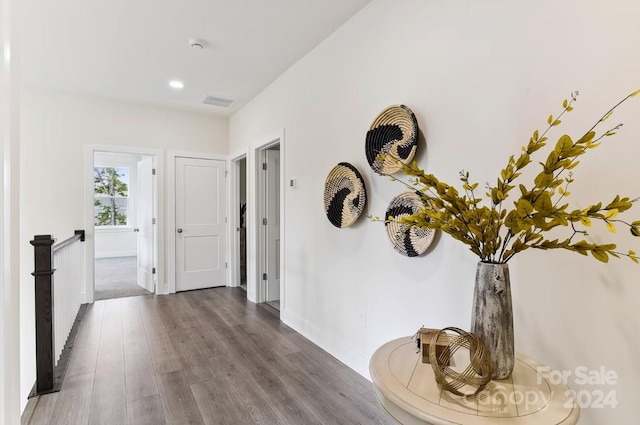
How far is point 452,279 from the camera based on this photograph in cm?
180

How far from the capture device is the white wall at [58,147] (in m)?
3.91

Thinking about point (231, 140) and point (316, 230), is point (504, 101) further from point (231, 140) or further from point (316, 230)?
point (231, 140)

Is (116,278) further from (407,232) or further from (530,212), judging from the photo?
(530,212)

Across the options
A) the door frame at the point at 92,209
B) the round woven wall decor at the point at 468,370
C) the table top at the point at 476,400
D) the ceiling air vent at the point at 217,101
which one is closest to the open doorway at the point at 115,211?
the door frame at the point at 92,209

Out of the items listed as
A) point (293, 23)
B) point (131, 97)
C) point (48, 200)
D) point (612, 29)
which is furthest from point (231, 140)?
point (612, 29)

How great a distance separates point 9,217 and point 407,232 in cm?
185

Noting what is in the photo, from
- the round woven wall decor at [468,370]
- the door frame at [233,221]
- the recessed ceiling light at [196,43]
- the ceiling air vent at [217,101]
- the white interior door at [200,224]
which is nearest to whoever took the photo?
the round woven wall decor at [468,370]

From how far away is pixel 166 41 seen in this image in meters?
2.88

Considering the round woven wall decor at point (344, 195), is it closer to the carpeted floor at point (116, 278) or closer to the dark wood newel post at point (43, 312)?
the dark wood newel post at point (43, 312)

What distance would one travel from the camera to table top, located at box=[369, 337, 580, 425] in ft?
3.03

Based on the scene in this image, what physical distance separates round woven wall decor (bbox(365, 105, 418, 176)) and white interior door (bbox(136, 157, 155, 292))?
12.4 feet

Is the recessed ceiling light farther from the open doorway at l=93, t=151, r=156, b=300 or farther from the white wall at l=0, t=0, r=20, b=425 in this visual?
the open doorway at l=93, t=151, r=156, b=300

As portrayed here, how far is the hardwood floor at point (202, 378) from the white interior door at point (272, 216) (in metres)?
0.73

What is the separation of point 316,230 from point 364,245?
0.69m
